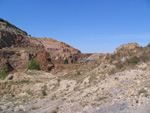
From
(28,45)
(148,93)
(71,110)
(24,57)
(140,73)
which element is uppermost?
(28,45)

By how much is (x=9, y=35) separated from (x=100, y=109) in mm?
50390

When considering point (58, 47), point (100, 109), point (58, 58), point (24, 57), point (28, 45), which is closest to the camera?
point (100, 109)

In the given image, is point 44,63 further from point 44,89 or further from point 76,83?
point 76,83

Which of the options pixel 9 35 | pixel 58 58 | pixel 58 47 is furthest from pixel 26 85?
pixel 58 47

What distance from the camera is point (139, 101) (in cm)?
685

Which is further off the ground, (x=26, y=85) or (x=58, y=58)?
(x=58, y=58)

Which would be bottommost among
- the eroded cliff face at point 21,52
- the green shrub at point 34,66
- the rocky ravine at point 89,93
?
the rocky ravine at point 89,93

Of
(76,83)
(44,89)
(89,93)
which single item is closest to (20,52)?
(44,89)

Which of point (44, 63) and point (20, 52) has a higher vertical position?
point (20, 52)

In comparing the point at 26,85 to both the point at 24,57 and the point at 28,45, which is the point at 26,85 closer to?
the point at 24,57

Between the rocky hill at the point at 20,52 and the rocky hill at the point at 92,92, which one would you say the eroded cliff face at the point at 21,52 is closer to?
the rocky hill at the point at 20,52

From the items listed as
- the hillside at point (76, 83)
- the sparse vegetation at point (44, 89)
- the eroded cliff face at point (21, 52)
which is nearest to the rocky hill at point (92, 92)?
the hillside at point (76, 83)

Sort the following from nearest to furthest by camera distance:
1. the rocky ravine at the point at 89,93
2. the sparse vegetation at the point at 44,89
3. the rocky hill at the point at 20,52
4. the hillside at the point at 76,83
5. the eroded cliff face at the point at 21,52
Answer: the rocky ravine at the point at 89,93 → the hillside at the point at 76,83 → the sparse vegetation at the point at 44,89 → the eroded cliff face at the point at 21,52 → the rocky hill at the point at 20,52

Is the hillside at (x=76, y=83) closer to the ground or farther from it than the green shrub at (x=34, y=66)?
closer to the ground
